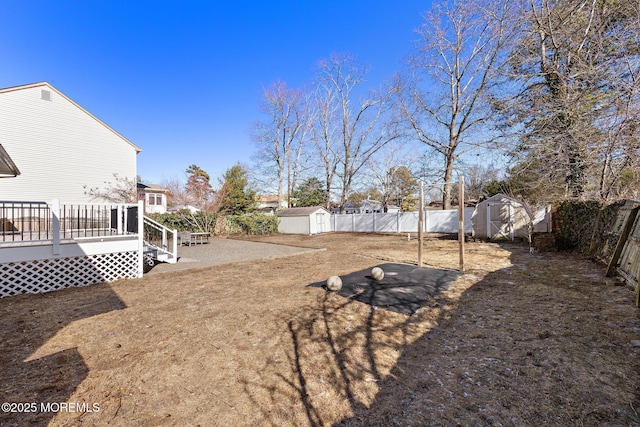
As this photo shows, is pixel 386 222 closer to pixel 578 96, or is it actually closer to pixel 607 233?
pixel 578 96

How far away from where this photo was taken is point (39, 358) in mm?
2953

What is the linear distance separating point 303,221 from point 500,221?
1408 cm

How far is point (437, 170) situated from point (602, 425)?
21526mm

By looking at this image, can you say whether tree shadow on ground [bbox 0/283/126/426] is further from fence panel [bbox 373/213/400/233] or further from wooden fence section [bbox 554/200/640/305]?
fence panel [bbox 373/213/400/233]

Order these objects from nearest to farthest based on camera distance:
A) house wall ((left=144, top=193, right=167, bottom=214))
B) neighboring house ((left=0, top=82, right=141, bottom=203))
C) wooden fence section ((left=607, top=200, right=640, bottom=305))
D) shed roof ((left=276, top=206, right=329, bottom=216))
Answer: wooden fence section ((left=607, top=200, right=640, bottom=305)) < neighboring house ((left=0, top=82, right=141, bottom=203)) < shed roof ((left=276, top=206, right=329, bottom=216)) < house wall ((left=144, top=193, right=167, bottom=214))

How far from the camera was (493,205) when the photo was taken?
14.5m

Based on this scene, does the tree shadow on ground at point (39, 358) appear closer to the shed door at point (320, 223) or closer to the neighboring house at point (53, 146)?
the neighboring house at point (53, 146)

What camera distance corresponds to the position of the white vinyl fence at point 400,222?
2046cm

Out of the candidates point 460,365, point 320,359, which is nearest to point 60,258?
point 320,359

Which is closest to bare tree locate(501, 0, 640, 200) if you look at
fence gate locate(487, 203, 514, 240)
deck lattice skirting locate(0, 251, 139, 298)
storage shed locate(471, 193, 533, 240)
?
storage shed locate(471, 193, 533, 240)

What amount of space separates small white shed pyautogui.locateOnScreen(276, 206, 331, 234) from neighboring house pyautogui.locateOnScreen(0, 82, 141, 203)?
1231cm

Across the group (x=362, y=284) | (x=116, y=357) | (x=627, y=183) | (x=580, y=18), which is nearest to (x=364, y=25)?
(x=580, y=18)

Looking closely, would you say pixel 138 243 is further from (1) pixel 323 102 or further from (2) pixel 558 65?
(1) pixel 323 102

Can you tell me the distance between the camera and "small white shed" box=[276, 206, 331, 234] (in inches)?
901
